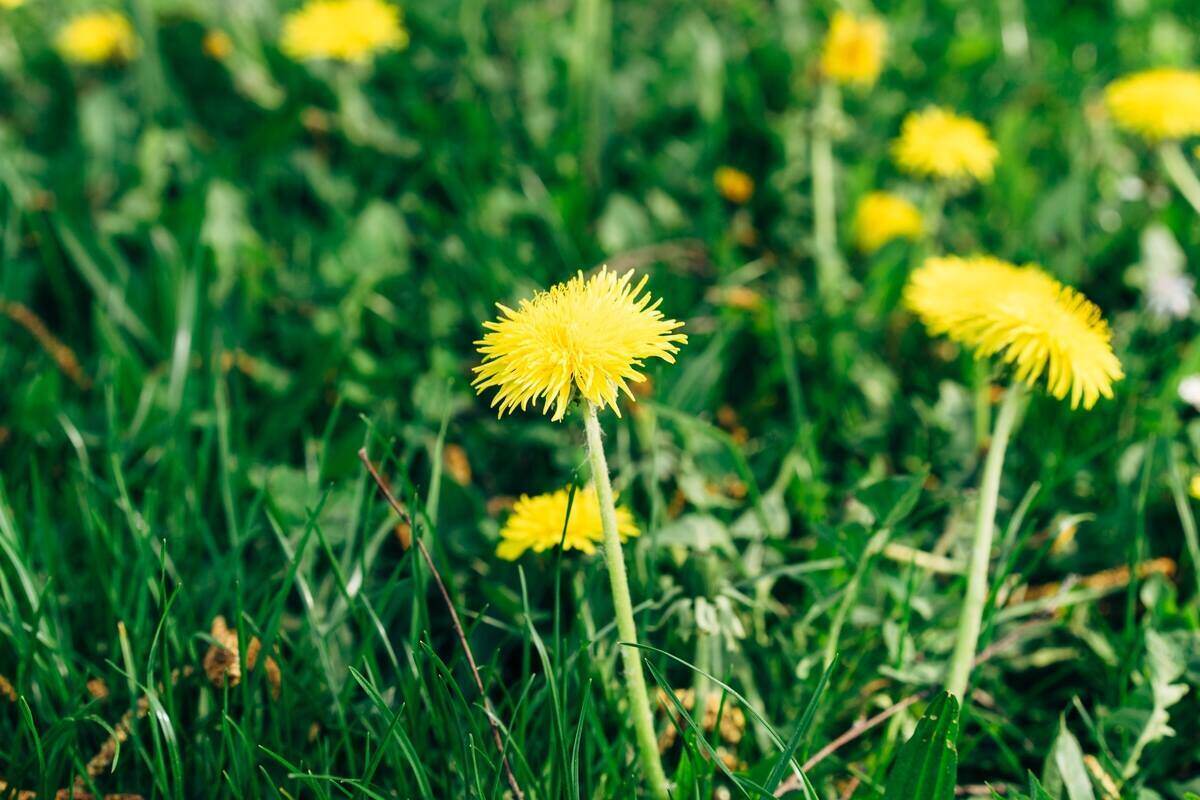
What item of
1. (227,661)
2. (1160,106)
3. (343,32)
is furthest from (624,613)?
(343,32)

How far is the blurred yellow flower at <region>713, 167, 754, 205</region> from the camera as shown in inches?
111

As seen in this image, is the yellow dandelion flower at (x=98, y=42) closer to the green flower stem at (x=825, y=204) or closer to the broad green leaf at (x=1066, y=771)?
the green flower stem at (x=825, y=204)

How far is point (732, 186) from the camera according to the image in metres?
2.82

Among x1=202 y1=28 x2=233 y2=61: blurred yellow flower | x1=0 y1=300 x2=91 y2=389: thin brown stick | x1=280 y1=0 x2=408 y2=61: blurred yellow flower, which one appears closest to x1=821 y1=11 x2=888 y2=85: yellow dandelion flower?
x1=280 y1=0 x2=408 y2=61: blurred yellow flower

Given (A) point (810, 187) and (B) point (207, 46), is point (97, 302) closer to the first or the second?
(B) point (207, 46)

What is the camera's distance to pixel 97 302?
2.42 m

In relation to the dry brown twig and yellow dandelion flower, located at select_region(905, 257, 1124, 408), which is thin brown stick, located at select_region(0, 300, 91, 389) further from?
yellow dandelion flower, located at select_region(905, 257, 1124, 408)

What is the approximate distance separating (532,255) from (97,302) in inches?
42.1

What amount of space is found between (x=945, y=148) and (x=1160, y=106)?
0.52 m

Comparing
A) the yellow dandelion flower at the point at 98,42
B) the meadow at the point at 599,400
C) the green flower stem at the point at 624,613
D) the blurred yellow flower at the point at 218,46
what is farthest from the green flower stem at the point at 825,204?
the yellow dandelion flower at the point at 98,42

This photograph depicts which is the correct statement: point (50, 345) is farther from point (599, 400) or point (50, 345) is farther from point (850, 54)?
point (850, 54)

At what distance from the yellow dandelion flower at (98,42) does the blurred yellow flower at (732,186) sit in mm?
1884

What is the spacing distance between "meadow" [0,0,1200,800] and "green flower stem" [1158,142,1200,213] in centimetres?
1

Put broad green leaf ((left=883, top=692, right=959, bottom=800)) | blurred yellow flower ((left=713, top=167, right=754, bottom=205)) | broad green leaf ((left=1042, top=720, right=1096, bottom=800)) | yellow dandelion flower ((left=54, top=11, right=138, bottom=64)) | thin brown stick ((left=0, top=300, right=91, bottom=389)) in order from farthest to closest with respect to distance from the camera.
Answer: yellow dandelion flower ((left=54, top=11, right=138, bottom=64))
blurred yellow flower ((left=713, top=167, right=754, bottom=205))
thin brown stick ((left=0, top=300, right=91, bottom=389))
broad green leaf ((left=1042, top=720, right=1096, bottom=800))
broad green leaf ((left=883, top=692, right=959, bottom=800))
